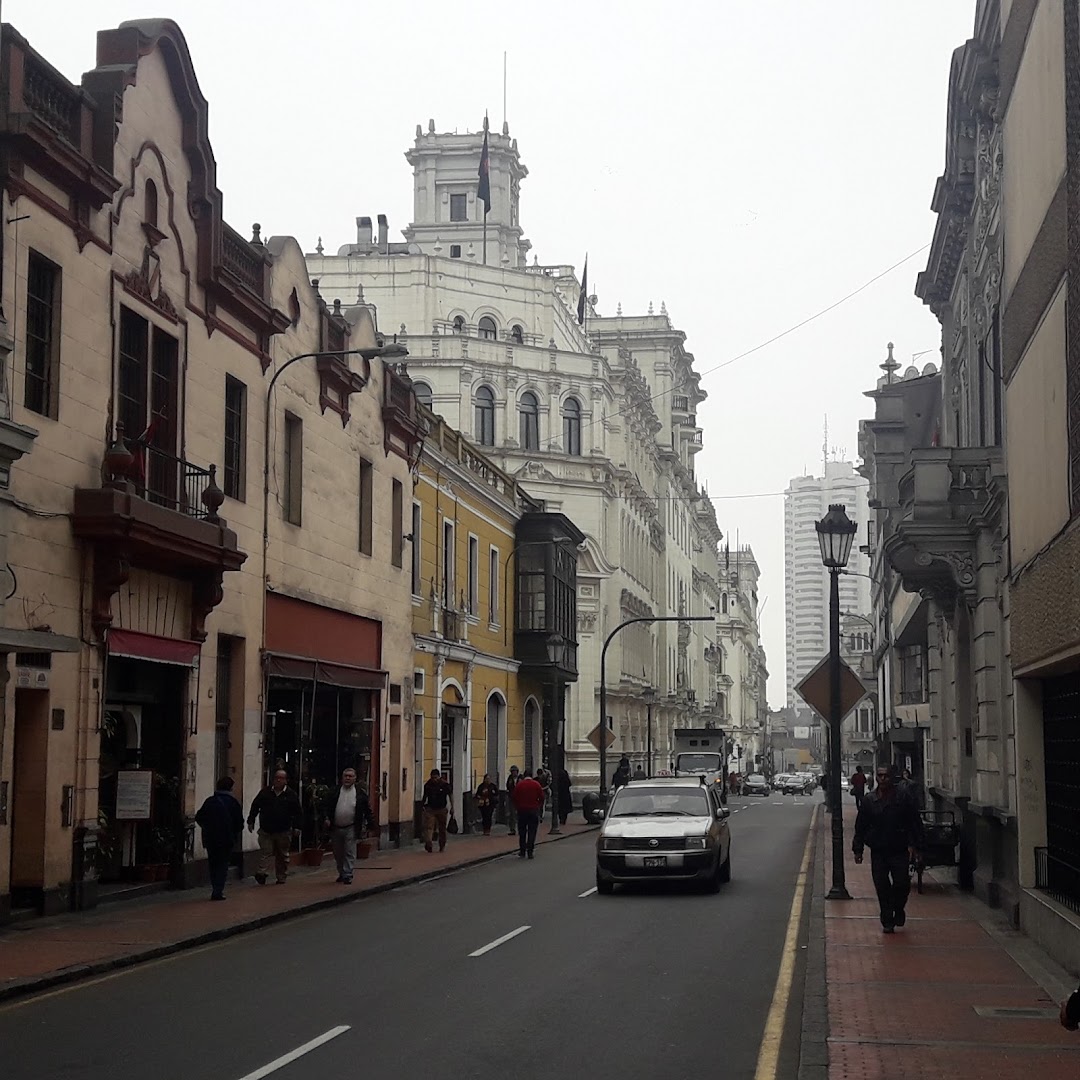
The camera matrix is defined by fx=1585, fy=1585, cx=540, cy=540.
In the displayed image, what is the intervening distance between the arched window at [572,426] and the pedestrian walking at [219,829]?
152ft

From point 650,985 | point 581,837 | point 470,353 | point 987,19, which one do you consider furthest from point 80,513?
point 470,353

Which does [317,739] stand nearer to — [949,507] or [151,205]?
[151,205]

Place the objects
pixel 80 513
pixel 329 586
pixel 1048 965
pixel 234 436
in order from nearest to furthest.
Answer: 1. pixel 1048 965
2. pixel 80 513
3. pixel 234 436
4. pixel 329 586

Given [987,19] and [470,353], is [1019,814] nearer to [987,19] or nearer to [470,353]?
[987,19]

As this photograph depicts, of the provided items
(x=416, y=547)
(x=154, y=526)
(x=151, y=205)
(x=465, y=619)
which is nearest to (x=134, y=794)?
(x=154, y=526)

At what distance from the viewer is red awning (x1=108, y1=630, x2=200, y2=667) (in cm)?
2002

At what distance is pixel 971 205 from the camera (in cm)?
2417

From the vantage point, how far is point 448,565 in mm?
38719

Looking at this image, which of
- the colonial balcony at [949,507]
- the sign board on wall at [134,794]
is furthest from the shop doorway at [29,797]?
the colonial balcony at [949,507]

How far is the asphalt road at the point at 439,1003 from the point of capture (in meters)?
10.1

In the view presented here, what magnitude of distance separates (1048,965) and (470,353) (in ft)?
171

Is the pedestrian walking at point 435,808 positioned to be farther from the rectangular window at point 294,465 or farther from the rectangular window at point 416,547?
the rectangular window at point 294,465

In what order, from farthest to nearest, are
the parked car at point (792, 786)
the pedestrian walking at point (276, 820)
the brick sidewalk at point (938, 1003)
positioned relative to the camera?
the parked car at point (792, 786) → the pedestrian walking at point (276, 820) → the brick sidewalk at point (938, 1003)

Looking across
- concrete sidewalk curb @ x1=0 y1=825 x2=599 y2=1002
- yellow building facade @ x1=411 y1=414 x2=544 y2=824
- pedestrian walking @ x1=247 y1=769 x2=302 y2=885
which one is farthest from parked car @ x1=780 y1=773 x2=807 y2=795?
pedestrian walking @ x1=247 y1=769 x2=302 y2=885
